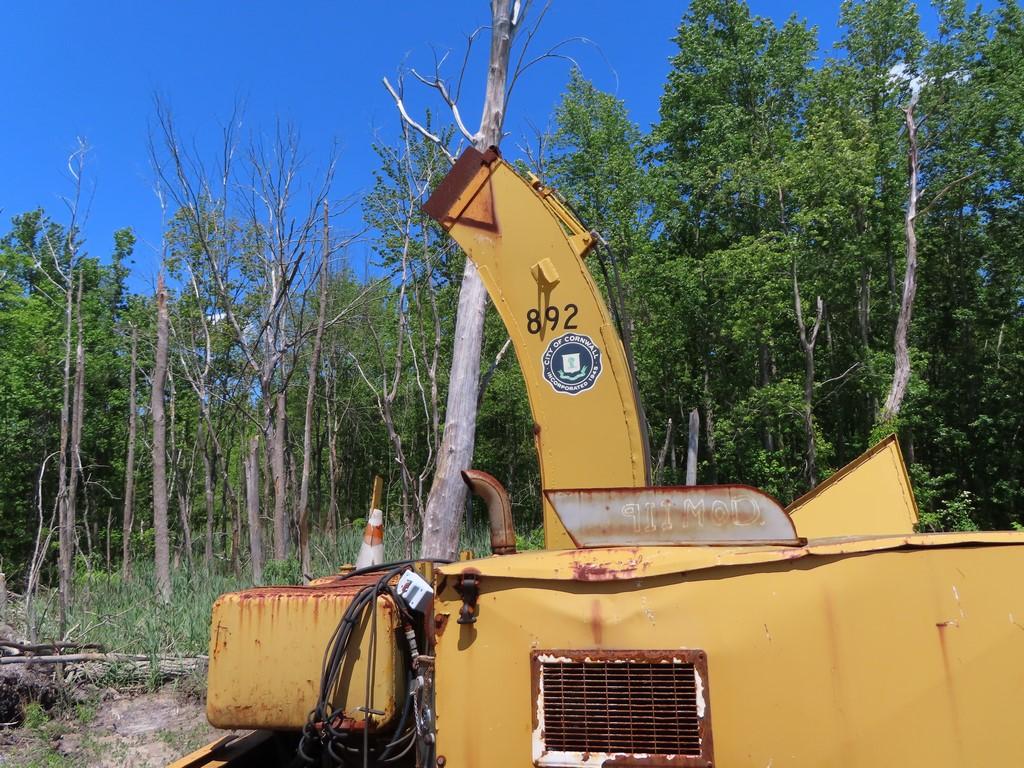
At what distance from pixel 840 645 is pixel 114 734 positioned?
632 cm

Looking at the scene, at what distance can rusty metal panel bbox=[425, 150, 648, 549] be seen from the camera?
11.7ft

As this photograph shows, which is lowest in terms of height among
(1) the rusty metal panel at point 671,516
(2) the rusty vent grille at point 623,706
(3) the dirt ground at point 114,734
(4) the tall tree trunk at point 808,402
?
(3) the dirt ground at point 114,734

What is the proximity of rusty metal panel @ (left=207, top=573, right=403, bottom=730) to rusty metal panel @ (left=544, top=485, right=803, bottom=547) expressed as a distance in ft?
2.65

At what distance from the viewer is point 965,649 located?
1976 mm

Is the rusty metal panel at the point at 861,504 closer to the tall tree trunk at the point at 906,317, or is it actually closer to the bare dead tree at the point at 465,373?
the bare dead tree at the point at 465,373

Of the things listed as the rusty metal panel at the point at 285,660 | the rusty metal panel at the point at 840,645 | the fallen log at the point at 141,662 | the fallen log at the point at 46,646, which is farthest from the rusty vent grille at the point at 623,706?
the fallen log at the point at 46,646

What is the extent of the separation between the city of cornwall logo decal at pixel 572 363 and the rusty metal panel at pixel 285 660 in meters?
1.47

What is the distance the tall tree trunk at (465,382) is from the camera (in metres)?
7.80

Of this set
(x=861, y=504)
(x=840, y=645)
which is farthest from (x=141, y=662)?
(x=840, y=645)

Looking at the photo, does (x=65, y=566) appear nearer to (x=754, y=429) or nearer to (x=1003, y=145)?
(x=754, y=429)

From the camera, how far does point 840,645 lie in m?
2.00

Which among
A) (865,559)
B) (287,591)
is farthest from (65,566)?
(865,559)

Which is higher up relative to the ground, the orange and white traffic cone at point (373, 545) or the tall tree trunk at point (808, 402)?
the tall tree trunk at point (808, 402)

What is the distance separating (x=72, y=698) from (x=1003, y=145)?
23.6m
